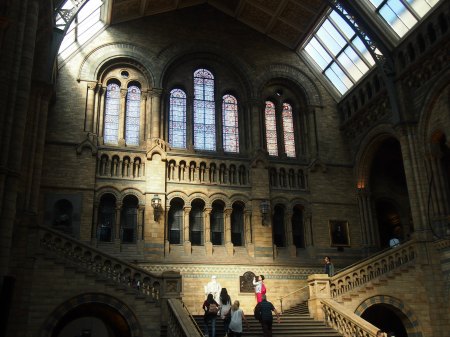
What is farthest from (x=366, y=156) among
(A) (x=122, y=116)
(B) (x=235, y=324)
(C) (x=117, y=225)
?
(B) (x=235, y=324)

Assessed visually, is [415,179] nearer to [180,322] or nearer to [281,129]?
[281,129]

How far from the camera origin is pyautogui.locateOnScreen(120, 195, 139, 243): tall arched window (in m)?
23.1

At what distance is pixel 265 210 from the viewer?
2422 centimetres

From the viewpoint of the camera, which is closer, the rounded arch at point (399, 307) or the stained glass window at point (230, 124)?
the rounded arch at point (399, 307)

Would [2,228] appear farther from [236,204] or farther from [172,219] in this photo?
[236,204]

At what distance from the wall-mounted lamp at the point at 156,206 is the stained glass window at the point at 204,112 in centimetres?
385

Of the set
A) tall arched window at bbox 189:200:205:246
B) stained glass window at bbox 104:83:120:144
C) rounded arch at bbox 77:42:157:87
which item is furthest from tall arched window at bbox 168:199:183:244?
rounded arch at bbox 77:42:157:87

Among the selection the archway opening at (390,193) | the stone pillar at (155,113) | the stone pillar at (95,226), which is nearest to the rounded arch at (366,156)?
the archway opening at (390,193)

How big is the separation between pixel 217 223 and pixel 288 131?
A: 6644 mm

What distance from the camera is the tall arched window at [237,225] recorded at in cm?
2458

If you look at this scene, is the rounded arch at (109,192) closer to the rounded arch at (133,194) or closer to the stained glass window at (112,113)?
the rounded arch at (133,194)

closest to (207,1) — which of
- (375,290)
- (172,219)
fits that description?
(172,219)

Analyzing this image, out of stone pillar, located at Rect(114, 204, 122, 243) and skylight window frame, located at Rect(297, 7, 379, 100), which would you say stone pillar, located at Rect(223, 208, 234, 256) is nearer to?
stone pillar, located at Rect(114, 204, 122, 243)

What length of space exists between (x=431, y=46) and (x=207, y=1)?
40.5ft
